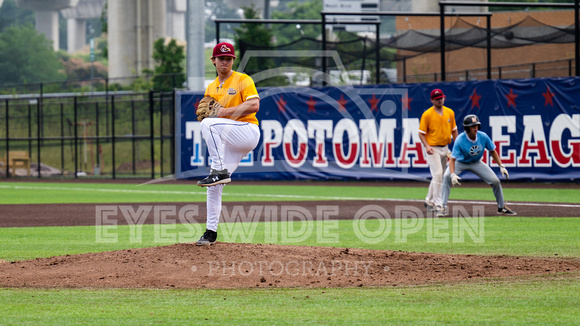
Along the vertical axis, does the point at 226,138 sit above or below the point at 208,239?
above

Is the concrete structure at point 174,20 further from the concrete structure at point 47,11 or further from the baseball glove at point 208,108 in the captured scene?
the baseball glove at point 208,108

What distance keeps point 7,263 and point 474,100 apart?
16.2 m

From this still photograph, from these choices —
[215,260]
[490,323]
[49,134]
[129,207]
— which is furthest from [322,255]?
[49,134]

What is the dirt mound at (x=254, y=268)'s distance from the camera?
22.4 ft

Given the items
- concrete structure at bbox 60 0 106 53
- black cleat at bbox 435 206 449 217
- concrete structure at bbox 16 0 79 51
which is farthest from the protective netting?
concrete structure at bbox 60 0 106 53

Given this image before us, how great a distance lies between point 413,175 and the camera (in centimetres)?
2247

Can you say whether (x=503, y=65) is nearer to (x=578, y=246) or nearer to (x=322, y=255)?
(x=578, y=246)

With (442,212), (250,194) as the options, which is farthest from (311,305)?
(250,194)

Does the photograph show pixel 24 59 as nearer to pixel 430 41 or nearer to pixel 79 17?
pixel 79 17

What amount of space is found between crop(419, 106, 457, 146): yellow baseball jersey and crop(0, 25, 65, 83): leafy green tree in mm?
83181

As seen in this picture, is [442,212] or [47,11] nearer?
[442,212]

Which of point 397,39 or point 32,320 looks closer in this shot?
point 32,320

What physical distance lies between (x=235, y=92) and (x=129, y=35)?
6075 cm

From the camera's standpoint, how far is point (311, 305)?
18.9ft
